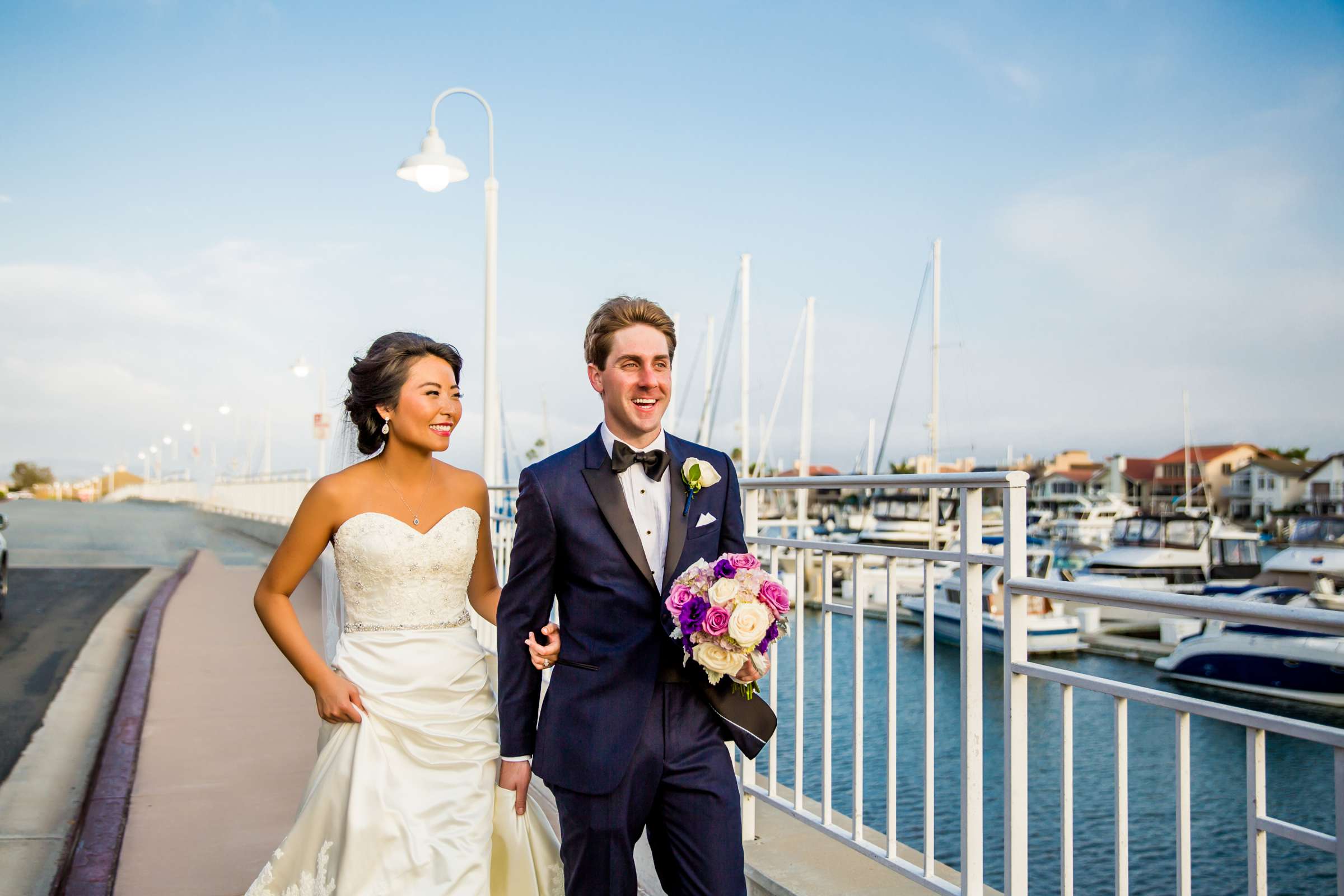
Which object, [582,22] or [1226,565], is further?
[582,22]

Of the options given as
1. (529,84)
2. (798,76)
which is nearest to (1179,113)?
(798,76)

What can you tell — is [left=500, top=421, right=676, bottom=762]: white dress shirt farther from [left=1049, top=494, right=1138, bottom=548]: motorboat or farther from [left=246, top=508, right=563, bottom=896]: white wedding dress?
[left=1049, top=494, right=1138, bottom=548]: motorboat

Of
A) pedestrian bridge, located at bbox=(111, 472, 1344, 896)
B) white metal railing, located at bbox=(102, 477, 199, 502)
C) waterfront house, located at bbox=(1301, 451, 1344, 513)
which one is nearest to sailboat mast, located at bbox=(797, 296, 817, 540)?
pedestrian bridge, located at bbox=(111, 472, 1344, 896)

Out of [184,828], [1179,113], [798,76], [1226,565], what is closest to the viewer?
[184,828]

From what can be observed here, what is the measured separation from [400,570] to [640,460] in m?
1.07

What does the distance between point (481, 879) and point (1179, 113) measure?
6826 cm

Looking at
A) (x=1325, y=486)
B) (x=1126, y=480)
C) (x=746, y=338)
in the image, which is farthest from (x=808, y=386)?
(x=1126, y=480)

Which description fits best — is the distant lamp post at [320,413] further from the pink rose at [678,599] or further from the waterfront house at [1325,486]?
the waterfront house at [1325,486]

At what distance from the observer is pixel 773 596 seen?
2010 mm

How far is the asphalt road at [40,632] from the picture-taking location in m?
7.24

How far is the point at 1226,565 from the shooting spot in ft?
107

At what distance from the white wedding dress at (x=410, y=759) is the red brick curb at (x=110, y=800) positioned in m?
1.79

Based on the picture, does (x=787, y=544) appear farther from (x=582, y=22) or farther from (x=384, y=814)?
(x=582, y=22)

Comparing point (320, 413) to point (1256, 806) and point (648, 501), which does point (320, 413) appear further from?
point (1256, 806)
